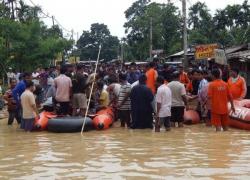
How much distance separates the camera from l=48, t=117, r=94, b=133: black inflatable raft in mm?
14102

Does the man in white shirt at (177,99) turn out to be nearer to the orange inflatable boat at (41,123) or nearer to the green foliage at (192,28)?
the orange inflatable boat at (41,123)

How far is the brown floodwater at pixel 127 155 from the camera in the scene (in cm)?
823

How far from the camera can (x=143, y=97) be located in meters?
13.9

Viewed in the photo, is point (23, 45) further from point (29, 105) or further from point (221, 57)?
point (29, 105)

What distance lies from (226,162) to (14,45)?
24839 mm

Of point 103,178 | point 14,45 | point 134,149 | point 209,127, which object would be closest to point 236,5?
point 14,45

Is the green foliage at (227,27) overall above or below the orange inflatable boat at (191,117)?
above

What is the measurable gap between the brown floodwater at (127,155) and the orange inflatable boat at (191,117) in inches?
44.4

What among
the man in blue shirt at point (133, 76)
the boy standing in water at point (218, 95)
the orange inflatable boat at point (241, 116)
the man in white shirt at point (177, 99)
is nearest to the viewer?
the boy standing in water at point (218, 95)

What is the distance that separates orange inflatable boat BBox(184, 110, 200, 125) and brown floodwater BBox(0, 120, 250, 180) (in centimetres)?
113

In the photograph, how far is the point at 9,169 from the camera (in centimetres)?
885

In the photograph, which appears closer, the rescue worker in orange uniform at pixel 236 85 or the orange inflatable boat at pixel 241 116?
the orange inflatable boat at pixel 241 116

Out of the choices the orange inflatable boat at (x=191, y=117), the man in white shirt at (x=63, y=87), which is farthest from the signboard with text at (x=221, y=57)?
the man in white shirt at (x=63, y=87)

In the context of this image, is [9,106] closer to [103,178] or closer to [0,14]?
[103,178]
